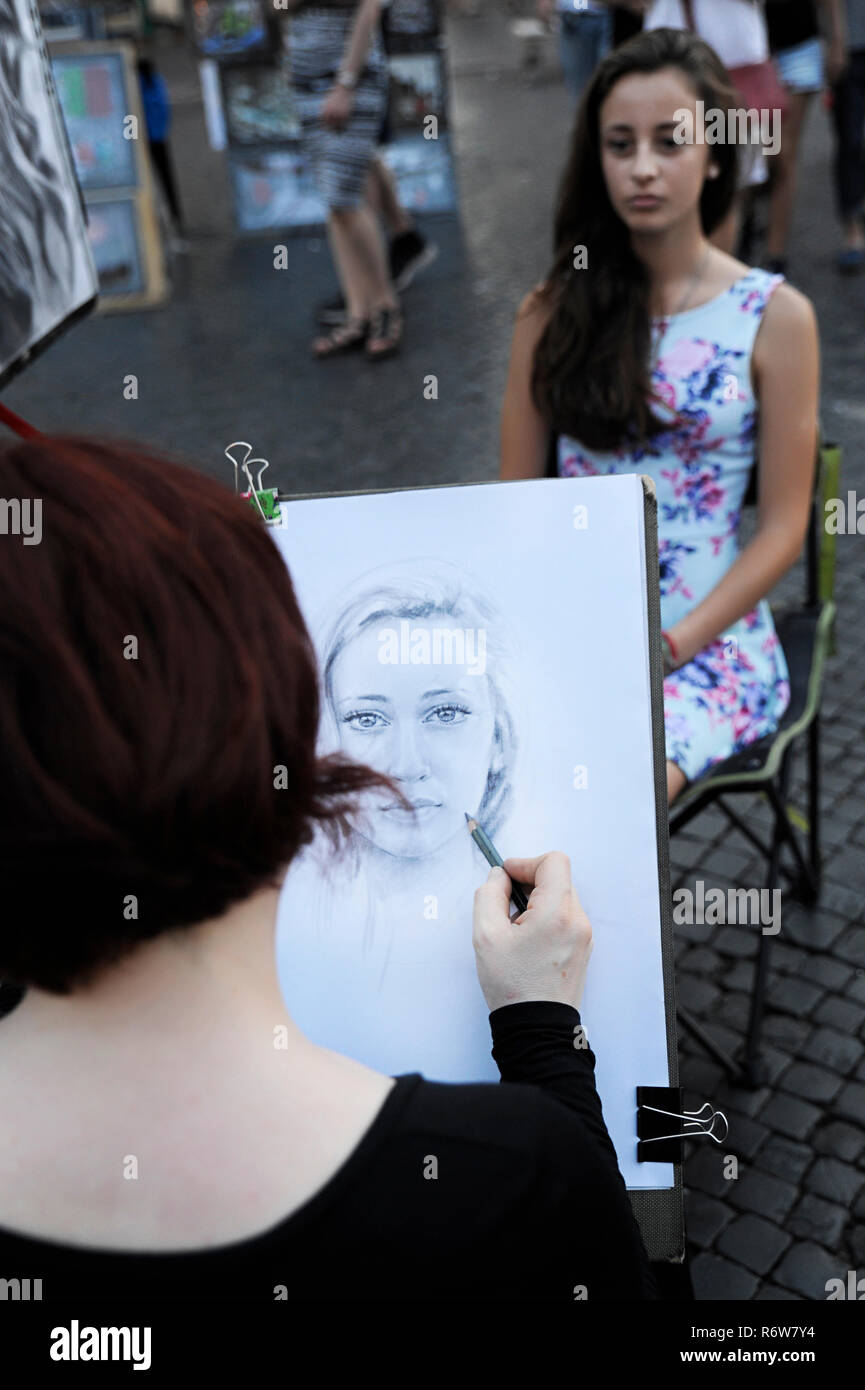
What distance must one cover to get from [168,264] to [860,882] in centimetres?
586

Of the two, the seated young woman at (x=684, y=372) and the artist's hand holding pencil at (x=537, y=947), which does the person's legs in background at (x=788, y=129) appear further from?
the artist's hand holding pencil at (x=537, y=947)

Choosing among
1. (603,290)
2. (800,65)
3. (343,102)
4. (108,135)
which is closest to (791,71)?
(800,65)

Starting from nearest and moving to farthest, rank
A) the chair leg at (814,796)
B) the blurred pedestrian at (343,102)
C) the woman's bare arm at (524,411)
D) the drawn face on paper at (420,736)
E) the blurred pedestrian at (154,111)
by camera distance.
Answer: the drawn face on paper at (420,736)
the woman's bare arm at (524,411)
the chair leg at (814,796)
the blurred pedestrian at (343,102)
the blurred pedestrian at (154,111)

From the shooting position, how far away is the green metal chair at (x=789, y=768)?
2244 mm

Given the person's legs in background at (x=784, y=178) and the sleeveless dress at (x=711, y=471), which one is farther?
the person's legs in background at (x=784, y=178)

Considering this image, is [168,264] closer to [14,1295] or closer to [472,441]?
[472,441]

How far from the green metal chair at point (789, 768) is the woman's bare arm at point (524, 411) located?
15.4 inches

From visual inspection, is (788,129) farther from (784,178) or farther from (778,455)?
(778,455)

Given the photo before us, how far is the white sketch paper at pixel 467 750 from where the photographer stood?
A: 142 cm

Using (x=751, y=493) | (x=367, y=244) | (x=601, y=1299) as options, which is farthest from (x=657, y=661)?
(x=367, y=244)

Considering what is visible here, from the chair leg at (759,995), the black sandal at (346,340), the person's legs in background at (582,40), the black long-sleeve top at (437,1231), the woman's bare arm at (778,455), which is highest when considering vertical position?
the person's legs in background at (582,40)

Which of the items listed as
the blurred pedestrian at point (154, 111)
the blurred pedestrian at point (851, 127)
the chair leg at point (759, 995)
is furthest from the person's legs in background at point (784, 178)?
the chair leg at point (759, 995)

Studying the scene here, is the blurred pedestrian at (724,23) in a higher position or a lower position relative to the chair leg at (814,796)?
higher

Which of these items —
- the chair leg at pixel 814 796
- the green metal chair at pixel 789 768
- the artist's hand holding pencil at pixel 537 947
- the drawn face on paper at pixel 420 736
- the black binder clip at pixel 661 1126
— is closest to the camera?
the artist's hand holding pencil at pixel 537 947
